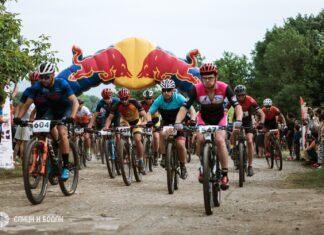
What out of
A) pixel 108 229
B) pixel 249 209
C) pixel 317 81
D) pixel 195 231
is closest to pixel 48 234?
pixel 108 229

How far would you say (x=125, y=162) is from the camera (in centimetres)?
1235

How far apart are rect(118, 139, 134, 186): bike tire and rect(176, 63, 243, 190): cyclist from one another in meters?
2.64

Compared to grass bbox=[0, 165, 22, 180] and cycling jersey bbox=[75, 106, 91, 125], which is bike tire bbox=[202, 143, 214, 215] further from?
cycling jersey bbox=[75, 106, 91, 125]

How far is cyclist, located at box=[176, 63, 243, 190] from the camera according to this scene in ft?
29.9

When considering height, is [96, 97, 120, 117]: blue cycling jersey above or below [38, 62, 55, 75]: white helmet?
below

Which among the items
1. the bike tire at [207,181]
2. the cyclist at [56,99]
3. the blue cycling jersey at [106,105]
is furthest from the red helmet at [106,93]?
the bike tire at [207,181]

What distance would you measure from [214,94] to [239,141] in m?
3.34

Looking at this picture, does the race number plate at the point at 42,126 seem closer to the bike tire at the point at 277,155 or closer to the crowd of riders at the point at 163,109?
the crowd of riders at the point at 163,109

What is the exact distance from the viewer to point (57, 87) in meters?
9.86

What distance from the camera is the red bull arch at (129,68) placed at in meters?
21.1

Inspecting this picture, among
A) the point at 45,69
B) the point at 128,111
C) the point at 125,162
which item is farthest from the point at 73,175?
the point at 128,111

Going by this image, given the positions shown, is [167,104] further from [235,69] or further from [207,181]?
[235,69]

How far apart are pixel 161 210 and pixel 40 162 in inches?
75.5

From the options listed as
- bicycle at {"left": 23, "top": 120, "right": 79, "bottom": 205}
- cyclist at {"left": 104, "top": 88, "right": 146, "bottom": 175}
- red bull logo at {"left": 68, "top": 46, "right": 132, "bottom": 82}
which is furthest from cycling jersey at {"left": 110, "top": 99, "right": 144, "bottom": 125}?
red bull logo at {"left": 68, "top": 46, "right": 132, "bottom": 82}
